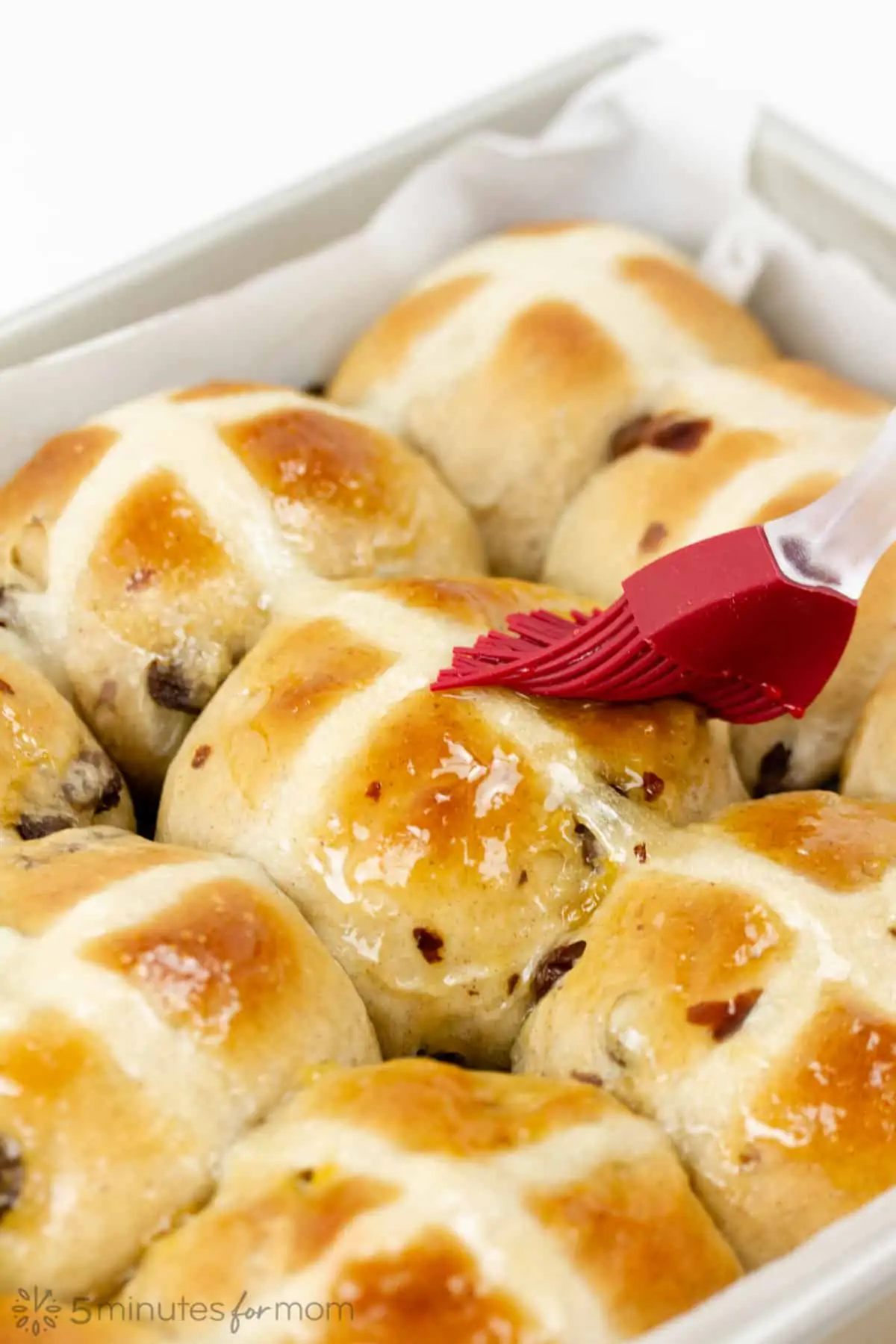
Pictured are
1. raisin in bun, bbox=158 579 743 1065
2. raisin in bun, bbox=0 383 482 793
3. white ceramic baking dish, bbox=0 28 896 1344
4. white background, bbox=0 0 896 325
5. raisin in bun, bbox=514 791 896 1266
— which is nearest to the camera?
raisin in bun, bbox=514 791 896 1266

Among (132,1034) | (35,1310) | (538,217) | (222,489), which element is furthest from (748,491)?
(35,1310)

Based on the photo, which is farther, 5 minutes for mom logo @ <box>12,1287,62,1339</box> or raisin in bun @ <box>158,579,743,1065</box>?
raisin in bun @ <box>158,579,743,1065</box>

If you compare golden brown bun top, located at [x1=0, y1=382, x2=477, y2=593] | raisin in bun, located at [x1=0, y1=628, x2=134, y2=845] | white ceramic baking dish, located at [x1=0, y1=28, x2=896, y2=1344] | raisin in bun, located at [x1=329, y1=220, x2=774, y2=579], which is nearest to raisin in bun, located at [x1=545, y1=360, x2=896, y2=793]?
raisin in bun, located at [x1=329, y1=220, x2=774, y2=579]

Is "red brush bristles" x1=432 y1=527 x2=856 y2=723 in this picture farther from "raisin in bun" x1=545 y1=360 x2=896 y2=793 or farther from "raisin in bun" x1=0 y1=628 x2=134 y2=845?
"raisin in bun" x1=0 y1=628 x2=134 y2=845

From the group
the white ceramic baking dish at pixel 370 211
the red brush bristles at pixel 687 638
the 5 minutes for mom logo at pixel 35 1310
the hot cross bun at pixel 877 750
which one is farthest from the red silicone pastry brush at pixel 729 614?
the white ceramic baking dish at pixel 370 211

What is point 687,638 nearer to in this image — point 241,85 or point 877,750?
point 877,750

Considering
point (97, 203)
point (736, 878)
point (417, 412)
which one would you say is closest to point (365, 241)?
point (417, 412)
